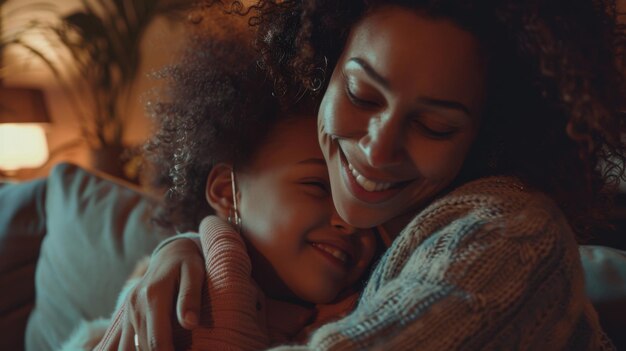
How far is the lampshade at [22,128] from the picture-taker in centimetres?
266

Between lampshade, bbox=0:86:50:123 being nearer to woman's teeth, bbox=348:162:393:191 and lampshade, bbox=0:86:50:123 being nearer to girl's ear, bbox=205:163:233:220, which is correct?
girl's ear, bbox=205:163:233:220

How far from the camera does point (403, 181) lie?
0.68 m

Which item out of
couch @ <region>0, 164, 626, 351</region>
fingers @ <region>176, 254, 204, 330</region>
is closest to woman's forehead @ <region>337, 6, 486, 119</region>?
fingers @ <region>176, 254, 204, 330</region>

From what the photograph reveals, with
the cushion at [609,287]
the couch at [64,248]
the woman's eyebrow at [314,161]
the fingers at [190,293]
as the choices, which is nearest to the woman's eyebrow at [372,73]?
the woman's eyebrow at [314,161]

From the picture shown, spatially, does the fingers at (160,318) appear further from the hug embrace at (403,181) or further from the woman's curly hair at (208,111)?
the woman's curly hair at (208,111)

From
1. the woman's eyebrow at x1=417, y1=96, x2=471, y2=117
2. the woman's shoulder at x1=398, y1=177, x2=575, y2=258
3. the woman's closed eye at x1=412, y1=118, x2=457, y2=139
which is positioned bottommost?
the woman's shoulder at x1=398, y1=177, x2=575, y2=258

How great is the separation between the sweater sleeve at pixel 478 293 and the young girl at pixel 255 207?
0.23 meters

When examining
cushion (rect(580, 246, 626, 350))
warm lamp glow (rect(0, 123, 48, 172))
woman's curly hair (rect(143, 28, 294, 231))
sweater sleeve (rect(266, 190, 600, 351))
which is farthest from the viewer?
warm lamp glow (rect(0, 123, 48, 172))

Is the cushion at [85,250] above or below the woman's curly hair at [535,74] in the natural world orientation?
below

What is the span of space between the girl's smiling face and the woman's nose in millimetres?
229

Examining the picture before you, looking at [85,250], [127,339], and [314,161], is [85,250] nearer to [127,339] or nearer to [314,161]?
[127,339]

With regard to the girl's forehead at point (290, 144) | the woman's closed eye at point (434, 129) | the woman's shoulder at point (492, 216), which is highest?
the woman's closed eye at point (434, 129)

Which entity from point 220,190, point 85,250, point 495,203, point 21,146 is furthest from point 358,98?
point 21,146

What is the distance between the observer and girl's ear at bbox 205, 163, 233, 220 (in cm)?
103
